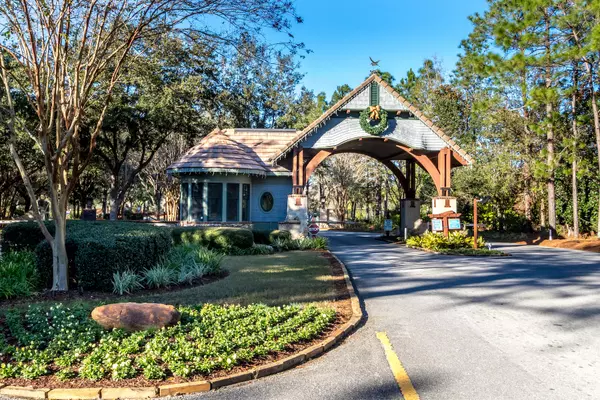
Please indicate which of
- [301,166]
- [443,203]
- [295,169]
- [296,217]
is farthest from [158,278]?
[443,203]

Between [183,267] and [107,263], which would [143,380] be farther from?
[183,267]

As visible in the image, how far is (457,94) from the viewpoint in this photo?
42.7m

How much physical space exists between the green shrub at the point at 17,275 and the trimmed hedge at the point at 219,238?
23.1ft

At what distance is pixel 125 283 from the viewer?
9.03 meters

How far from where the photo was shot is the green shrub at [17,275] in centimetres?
857

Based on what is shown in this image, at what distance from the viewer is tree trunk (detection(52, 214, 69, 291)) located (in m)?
9.00

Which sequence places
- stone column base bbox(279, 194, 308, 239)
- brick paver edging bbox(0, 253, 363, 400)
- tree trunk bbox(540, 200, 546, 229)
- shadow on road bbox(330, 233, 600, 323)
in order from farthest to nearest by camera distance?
tree trunk bbox(540, 200, 546, 229), stone column base bbox(279, 194, 308, 239), shadow on road bbox(330, 233, 600, 323), brick paver edging bbox(0, 253, 363, 400)

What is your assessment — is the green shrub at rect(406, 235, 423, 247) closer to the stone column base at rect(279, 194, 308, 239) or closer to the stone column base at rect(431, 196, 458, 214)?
the stone column base at rect(431, 196, 458, 214)

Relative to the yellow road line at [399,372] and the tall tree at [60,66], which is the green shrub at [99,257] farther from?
the yellow road line at [399,372]

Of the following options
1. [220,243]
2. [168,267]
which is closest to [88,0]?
[168,267]

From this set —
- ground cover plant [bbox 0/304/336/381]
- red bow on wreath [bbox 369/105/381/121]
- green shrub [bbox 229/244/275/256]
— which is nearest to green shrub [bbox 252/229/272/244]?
green shrub [bbox 229/244/275/256]

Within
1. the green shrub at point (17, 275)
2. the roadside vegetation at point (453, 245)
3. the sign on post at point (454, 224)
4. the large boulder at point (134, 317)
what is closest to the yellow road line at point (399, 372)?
the large boulder at point (134, 317)

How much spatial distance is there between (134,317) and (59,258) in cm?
362

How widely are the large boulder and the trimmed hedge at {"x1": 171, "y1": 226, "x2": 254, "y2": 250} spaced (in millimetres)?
10772
